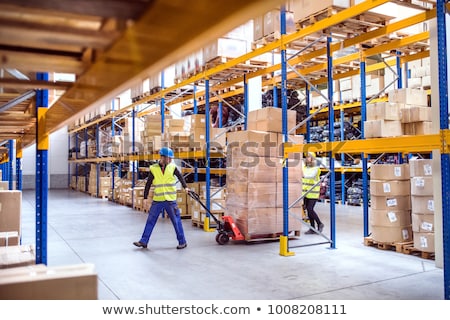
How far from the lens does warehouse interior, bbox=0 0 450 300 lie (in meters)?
1.68

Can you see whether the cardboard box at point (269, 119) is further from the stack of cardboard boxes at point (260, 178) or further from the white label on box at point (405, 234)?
the white label on box at point (405, 234)

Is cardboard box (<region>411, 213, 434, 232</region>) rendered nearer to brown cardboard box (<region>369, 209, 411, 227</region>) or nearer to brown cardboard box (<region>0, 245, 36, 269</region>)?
brown cardboard box (<region>369, 209, 411, 227</region>)

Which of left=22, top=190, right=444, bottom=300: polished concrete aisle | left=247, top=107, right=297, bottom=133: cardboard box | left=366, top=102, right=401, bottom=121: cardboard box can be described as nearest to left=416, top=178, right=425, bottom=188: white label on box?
left=366, top=102, right=401, bottom=121: cardboard box

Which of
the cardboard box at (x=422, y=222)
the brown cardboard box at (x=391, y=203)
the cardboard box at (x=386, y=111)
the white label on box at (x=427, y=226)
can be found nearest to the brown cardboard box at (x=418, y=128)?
the cardboard box at (x=386, y=111)

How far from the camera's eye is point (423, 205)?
6691 mm

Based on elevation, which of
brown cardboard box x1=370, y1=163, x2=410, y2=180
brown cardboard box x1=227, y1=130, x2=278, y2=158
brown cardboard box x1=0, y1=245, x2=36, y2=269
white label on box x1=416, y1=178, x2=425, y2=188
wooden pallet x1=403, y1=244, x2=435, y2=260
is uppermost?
brown cardboard box x1=227, y1=130, x2=278, y2=158

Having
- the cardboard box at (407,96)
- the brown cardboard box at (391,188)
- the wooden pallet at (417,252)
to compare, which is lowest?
the wooden pallet at (417,252)

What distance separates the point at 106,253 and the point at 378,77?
871 cm

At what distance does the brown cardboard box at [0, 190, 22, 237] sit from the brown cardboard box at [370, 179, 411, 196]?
18.6 feet

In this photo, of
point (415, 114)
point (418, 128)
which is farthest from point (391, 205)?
point (415, 114)

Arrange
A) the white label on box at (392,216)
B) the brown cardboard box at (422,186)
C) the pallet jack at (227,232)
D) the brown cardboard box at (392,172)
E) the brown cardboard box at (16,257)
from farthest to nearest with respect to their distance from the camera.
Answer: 1. the pallet jack at (227,232)
2. the brown cardboard box at (392,172)
3. the white label on box at (392,216)
4. the brown cardboard box at (422,186)
5. the brown cardboard box at (16,257)

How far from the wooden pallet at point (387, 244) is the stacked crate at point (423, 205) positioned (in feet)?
1.20

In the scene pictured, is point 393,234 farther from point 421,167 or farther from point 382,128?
point 382,128

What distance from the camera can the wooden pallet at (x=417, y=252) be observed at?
21.9 ft
